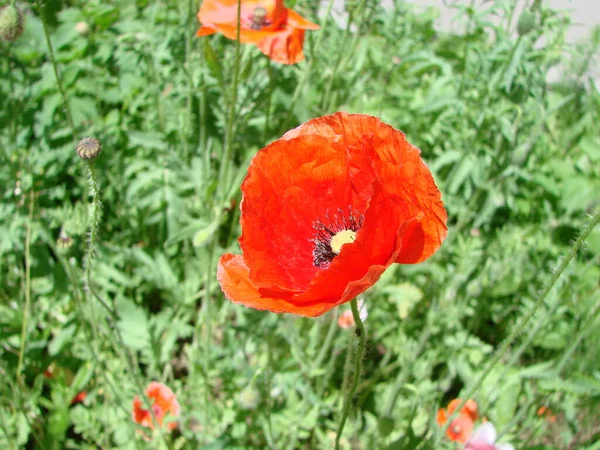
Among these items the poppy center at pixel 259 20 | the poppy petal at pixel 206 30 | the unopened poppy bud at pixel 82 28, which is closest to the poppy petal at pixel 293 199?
the poppy petal at pixel 206 30

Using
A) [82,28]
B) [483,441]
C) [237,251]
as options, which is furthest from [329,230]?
[82,28]

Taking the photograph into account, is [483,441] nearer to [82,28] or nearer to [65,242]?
[65,242]

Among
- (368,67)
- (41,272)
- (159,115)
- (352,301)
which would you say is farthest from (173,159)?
(368,67)

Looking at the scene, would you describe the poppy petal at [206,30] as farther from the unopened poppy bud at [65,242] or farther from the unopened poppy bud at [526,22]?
the unopened poppy bud at [526,22]

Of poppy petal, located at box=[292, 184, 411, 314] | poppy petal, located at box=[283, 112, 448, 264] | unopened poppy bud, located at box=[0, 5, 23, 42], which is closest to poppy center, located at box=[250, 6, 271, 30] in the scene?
unopened poppy bud, located at box=[0, 5, 23, 42]

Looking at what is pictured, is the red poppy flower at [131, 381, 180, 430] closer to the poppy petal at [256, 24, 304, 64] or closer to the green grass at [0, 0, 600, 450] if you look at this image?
the green grass at [0, 0, 600, 450]

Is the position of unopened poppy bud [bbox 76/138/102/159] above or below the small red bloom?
above

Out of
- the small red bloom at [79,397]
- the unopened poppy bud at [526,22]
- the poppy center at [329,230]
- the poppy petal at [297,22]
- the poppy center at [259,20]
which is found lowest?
the small red bloom at [79,397]
